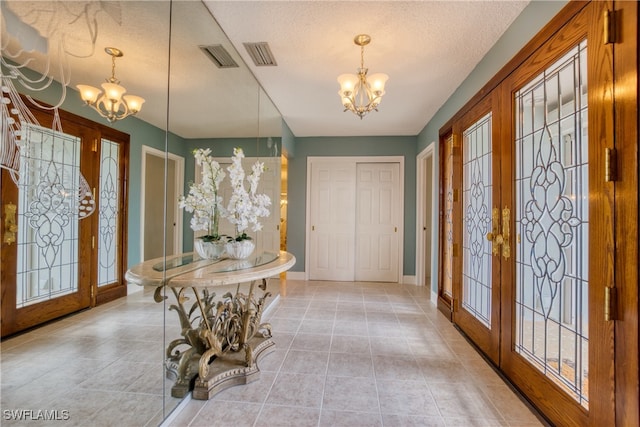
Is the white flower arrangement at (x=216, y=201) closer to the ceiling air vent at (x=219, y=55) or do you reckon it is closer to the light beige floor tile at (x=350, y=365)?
the ceiling air vent at (x=219, y=55)

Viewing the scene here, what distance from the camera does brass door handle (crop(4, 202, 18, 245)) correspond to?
807 mm

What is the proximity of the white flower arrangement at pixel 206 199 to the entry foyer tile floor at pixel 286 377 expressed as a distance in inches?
21.6

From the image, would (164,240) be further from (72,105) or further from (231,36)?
(231,36)

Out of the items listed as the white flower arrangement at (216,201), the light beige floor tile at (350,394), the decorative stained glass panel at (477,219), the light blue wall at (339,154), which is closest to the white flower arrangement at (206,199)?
the white flower arrangement at (216,201)

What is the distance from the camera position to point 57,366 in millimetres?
970

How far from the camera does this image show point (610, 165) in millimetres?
1194

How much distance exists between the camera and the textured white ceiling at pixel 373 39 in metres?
1.91

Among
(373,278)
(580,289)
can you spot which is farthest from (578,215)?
(373,278)

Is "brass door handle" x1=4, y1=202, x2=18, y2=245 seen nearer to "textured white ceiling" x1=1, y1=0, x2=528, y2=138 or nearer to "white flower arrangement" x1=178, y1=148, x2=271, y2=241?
"textured white ceiling" x1=1, y1=0, x2=528, y2=138

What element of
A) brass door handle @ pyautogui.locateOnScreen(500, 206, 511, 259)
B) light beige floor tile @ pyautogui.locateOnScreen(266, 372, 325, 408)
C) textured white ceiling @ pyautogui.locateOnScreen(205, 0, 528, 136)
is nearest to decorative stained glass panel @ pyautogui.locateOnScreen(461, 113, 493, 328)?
brass door handle @ pyautogui.locateOnScreen(500, 206, 511, 259)

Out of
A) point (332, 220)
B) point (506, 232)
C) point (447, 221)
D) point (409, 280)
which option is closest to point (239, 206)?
point (506, 232)

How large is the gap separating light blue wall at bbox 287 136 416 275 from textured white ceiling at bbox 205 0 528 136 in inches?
61.9

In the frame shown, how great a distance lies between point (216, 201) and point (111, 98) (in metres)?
0.92

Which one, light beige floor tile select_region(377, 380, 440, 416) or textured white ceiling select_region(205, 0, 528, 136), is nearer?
light beige floor tile select_region(377, 380, 440, 416)
